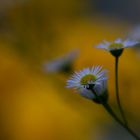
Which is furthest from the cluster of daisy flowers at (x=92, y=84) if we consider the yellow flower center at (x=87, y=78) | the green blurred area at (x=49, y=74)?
Result: the green blurred area at (x=49, y=74)

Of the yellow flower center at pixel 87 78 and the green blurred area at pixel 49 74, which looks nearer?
the yellow flower center at pixel 87 78

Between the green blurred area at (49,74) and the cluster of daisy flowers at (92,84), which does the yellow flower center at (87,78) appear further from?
the green blurred area at (49,74)

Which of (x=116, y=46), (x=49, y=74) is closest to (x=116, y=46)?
(x=116, y=46)

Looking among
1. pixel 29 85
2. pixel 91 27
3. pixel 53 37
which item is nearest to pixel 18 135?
pixel 29 85

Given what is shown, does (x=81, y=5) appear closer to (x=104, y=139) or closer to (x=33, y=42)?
(x=33, y=42)

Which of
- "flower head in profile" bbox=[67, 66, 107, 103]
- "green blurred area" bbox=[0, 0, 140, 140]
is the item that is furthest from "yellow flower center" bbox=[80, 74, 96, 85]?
"green blurred area" bbox=[0, 0, 140, 140]

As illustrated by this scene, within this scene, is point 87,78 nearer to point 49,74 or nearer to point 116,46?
point 116,46
